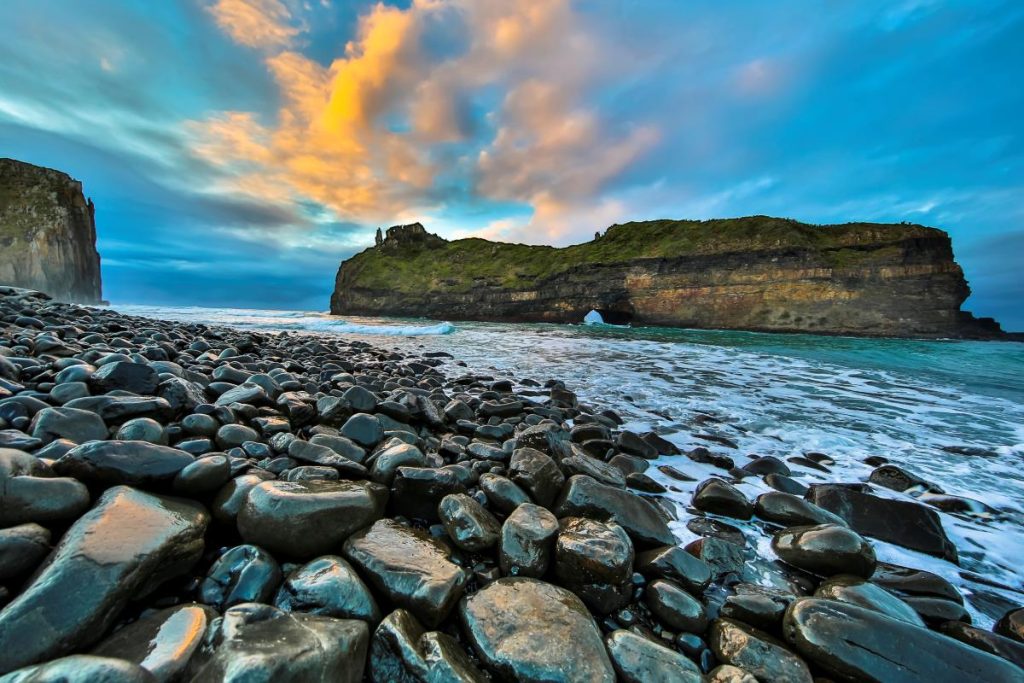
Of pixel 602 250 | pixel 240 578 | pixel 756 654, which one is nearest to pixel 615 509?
pixel 756 654

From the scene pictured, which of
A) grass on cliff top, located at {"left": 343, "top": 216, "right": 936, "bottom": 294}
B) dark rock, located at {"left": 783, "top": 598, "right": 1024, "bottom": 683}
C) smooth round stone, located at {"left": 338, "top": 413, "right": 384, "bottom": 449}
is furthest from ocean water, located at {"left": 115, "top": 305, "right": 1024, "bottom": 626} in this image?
grass on cliff top, located at {"left": 343, "top": 216, "right": 936, "bottom": 294}

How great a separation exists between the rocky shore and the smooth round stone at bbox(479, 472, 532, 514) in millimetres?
15

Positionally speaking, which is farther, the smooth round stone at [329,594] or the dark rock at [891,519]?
the dark rock at [891,519]

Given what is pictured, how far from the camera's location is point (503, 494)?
2.53m

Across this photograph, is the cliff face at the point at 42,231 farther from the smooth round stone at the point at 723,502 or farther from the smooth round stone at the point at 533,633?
the smooth round stone at the point at 723,502

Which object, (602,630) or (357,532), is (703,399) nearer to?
(602,630)

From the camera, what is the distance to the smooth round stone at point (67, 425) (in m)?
2.41

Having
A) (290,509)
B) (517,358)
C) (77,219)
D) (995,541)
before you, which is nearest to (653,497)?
(995,541)

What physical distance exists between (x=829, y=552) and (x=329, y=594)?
280 centimetres

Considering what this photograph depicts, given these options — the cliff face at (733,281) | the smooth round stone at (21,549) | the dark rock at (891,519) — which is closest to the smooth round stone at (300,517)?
the smooth round stone at (21,549)

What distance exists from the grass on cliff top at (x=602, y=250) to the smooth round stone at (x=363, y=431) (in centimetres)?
5057

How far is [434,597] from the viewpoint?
1.66m

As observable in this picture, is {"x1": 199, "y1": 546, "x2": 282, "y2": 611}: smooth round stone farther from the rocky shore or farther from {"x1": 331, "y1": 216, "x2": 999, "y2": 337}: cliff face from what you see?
{"x1": 331, "y1": 216, "x2": 999, "y2": 337}: cliff face

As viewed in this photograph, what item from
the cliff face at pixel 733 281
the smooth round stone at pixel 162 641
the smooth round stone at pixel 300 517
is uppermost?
the cliff face at pixel 733 281
